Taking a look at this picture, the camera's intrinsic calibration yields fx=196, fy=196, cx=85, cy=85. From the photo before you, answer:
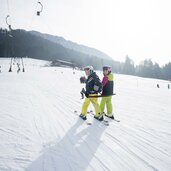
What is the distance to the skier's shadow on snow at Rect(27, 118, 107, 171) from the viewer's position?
4.23 metres

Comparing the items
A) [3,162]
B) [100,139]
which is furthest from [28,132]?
[100,139]

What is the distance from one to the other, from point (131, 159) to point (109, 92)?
3.67 metres

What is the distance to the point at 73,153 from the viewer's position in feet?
16.0

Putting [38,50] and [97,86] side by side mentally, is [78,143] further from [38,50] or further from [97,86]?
[38,50]

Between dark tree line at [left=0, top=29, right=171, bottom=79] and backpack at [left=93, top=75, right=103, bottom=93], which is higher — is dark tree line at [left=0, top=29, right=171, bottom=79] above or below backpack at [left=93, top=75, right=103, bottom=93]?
above

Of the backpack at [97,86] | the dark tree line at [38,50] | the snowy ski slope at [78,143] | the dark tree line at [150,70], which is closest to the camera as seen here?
the snowy ski slope at [78,143]

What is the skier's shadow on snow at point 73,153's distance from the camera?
4234 millimetres

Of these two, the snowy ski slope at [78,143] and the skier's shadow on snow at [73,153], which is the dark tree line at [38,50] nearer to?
the snowy ski slope at [78,143]

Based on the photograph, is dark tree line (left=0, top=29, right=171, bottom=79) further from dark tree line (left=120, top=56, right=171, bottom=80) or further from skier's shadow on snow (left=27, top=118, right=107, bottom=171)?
skier's shadow on snow (left=27, top=118, right=107, bottom=171)

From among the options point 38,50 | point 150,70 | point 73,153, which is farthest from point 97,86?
point 38,50

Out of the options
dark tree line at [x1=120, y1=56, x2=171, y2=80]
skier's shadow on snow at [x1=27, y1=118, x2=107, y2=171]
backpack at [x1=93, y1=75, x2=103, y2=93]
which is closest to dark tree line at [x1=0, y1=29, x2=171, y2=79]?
dark tree line at [x1=120, y1=56, x2=171, y2=80]

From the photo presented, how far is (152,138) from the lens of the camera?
20.3ft

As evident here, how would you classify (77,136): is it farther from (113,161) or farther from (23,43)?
(23,43)

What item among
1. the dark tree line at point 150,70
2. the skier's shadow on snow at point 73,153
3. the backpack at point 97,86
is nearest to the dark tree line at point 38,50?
the dark tree line at point 150,70
